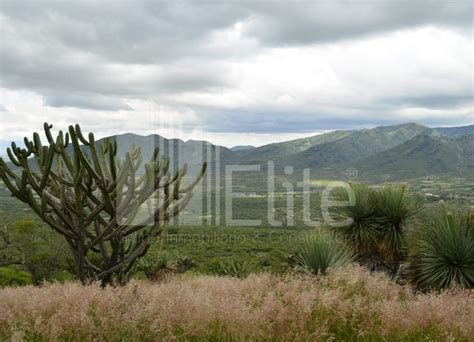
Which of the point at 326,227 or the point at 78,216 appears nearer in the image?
the point at 78,216

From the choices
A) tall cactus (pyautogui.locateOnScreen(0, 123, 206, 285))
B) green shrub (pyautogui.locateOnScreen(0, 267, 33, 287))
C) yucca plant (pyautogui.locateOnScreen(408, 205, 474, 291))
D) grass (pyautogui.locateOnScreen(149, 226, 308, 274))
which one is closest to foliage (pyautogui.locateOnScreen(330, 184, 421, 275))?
grass (pyautogui.locateOnScreen(149, 226, 308, 274))

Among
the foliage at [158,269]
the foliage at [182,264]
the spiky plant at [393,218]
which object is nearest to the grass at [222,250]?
the foliage at [158,269]

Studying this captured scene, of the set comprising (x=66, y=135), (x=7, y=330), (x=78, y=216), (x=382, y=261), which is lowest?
(x=382, y=261)

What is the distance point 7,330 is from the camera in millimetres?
4836

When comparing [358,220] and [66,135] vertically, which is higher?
[66,135]

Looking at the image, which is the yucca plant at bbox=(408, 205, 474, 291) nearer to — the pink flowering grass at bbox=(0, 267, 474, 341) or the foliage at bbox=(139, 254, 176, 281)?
the pink flowering grass at bbox=(0, 267, 474, 341)

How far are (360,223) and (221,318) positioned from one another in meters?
8.96

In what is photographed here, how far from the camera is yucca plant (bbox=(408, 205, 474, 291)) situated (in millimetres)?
8961

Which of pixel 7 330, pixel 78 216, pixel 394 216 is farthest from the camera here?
pixel 394 216

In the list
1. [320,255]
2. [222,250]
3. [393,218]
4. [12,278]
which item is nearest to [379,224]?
[393,218]

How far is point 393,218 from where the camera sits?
12.7 m

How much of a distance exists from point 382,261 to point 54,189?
8985 millimetres

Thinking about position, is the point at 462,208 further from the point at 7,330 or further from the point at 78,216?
the point at 7,330

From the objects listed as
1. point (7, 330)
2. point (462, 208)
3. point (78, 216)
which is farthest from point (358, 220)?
point (7, 330)
